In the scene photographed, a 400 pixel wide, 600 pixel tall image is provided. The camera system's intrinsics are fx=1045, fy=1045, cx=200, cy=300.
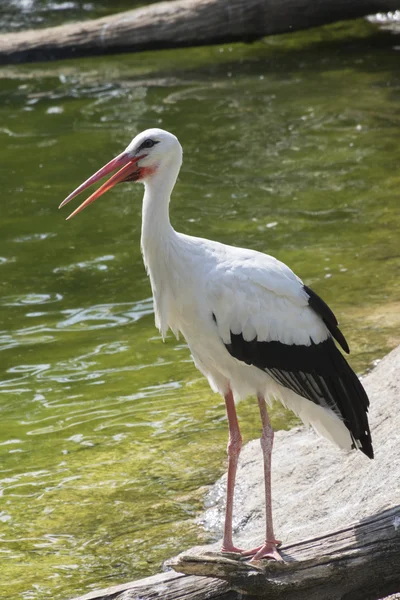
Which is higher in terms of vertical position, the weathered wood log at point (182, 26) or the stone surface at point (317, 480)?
the weathered wood log at point (182, 26)

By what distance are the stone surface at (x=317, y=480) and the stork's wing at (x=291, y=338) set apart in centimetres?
32

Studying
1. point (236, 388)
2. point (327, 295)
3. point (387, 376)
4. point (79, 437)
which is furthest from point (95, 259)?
point (236, 388)

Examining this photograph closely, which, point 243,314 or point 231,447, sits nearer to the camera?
point 243,314

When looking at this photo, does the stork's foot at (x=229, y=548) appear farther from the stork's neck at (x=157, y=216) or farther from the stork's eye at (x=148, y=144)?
→ the stork's eye at (x=148, y=144)

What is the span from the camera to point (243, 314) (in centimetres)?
510

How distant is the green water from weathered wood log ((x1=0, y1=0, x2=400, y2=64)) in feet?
1.24

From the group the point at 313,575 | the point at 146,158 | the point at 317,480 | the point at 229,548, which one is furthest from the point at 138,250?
the point at 313,575

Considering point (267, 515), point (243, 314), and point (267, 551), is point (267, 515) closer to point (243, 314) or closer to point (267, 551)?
point (267, 551)

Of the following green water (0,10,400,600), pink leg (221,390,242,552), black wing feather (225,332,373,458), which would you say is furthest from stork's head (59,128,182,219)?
green water (0,10,400,600)

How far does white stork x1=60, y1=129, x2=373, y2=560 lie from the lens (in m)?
5.10

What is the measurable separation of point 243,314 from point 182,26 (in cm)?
1161

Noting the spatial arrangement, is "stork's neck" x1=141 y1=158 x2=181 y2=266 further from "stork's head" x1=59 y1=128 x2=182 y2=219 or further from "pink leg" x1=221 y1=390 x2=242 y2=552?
"pink leg" x1=221 y1=390 x2=242 y2=552

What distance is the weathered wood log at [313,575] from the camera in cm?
Result: 433

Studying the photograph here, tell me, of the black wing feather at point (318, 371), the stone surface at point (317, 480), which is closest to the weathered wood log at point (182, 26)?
the stone surface at point (317, 480)
